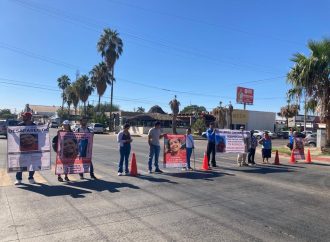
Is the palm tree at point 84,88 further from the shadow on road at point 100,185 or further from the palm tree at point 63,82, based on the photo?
the shadow on road at point 100,185

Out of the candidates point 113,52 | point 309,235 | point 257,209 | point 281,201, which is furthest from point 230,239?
point 113,52

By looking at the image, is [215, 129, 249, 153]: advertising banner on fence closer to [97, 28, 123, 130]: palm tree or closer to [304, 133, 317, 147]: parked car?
[304, 133, 317, 147]: parked car

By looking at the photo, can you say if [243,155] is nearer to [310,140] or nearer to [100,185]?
[100,185]

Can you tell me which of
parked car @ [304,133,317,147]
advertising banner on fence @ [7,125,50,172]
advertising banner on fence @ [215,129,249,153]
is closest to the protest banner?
advertising banner on fence @ [215,129,249,153]

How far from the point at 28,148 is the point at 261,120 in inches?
2579

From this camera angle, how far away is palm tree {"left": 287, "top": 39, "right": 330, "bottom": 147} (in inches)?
918

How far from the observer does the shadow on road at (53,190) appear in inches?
355

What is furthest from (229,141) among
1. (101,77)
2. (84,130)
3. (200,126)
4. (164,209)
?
(101,77)

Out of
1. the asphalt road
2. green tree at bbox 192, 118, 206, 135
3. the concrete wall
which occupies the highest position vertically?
the concrete wall

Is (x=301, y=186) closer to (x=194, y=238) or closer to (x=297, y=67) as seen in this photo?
(x=194, y=238)

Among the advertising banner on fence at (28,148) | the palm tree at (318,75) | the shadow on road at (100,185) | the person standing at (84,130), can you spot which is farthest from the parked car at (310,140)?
the advertising banner on fence at (28,148)

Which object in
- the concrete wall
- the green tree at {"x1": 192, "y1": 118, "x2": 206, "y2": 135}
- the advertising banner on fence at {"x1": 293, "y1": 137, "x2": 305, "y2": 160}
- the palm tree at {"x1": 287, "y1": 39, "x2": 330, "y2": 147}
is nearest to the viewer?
the advertising banner on fence at {"x1": 293, "y1": 137, "x2": 305, "y2": 160}

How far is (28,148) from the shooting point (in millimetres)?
10797

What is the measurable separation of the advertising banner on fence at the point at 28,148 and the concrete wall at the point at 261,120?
61141 mm
